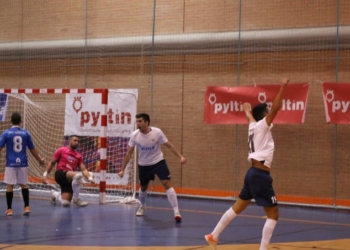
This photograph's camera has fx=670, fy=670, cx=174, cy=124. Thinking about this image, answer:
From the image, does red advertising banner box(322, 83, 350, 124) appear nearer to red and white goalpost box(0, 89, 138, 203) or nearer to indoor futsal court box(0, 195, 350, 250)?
indoor futsal court box(0, 195, 350, 250)

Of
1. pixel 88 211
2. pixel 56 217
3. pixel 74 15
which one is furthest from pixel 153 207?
pixel 74 15

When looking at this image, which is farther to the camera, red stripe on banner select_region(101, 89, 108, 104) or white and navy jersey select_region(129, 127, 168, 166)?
red stripe on banner select_region(101, 89, 108, 104)

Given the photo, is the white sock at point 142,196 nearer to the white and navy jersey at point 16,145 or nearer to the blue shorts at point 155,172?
the blue shorts at point 155,172

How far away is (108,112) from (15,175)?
491 cm

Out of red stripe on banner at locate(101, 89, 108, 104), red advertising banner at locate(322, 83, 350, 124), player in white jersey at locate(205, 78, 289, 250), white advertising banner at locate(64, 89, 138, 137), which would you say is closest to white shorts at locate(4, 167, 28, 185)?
red stripe on banner at locate(101, 89, 108, 104)

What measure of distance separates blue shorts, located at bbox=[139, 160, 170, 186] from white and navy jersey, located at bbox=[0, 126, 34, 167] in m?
2.47

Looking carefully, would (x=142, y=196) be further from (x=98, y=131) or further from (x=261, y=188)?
(x=261, y=188)

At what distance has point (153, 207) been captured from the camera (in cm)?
1652

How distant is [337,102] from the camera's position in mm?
16453

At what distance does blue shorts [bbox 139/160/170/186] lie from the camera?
13.9 m

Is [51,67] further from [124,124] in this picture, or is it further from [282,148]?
[282,148]

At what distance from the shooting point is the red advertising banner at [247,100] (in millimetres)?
16750

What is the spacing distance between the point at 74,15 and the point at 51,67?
1.91m

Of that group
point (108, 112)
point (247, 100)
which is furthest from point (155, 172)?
point (108, 112)
